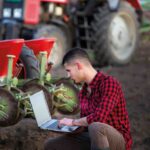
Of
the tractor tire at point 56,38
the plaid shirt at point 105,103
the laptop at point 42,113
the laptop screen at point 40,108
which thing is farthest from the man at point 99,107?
the tractor tire at point 56,38

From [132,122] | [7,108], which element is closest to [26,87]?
[7,108]

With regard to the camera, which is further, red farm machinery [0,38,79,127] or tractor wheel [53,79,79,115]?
tractor wheel [53,79,79,115]

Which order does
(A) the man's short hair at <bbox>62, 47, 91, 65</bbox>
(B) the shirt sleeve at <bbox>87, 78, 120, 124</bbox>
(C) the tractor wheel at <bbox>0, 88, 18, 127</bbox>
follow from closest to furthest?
(B) the shirt sleeve at <bbox>87, 78, 120, 124</bbox> < (A) the man's short hair at <bbox>62, 47, 91, 65</bbox> < (C) the tractor wheel at <bbox>0, 88, 18, 127</bbox>

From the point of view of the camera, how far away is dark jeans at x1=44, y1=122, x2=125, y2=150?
4668 mm

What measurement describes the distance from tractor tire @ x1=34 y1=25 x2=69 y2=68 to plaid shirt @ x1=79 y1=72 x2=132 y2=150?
5383 mm

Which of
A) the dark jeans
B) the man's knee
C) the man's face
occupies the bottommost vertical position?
the dark jeans

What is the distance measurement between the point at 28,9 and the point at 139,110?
3382 millimetres

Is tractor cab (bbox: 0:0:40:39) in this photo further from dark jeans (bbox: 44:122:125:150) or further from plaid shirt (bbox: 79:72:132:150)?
plaid shirt (bbox: 79:72:132:150)

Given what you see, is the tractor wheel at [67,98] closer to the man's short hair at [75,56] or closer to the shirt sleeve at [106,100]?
the man's short hair at [75,56]

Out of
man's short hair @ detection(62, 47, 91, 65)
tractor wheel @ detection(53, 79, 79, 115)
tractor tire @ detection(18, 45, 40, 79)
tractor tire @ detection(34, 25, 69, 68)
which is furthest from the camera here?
tractor tire @ detection(34, 25, 69, 68)

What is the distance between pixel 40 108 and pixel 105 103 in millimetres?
831

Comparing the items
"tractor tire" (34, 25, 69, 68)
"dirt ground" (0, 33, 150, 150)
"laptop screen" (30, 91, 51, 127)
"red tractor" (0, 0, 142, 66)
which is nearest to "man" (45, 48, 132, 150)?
"laptop screen" (30, 91, 51, 127)

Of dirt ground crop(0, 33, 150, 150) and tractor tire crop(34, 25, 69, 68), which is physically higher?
tractor tire crop(34, 25, 69, 68)

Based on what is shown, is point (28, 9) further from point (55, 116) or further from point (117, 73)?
point (55, 116)
